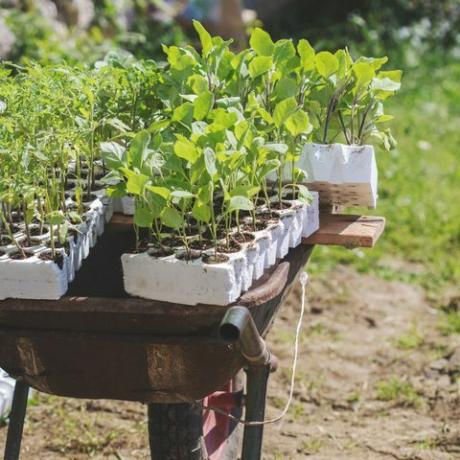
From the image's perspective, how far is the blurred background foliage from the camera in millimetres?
5422

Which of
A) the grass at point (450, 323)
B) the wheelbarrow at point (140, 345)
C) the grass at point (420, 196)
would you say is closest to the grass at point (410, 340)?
the grass at point (450, 323)

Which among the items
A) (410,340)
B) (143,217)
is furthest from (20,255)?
(410,340)

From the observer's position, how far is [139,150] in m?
2.04

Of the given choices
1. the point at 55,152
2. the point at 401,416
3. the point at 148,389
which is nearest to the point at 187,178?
the point at 55,152

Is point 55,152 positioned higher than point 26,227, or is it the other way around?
point 55,152

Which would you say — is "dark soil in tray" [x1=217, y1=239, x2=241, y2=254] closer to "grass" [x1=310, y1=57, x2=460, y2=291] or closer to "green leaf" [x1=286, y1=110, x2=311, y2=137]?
"green leaf" [x1=286, y1=110, x2=311, y2=137]

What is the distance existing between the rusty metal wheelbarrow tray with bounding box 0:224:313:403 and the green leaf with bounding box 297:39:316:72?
0.50m

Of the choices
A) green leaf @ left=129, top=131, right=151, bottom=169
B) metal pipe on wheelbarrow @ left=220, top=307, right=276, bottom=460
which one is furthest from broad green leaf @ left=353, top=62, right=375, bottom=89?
metal pipe on wheelbarrow @ left=220, top=307, right=276, bottom=460

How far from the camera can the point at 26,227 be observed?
219 centimetres

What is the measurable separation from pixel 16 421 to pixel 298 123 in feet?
3.31

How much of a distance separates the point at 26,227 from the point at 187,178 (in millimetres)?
377

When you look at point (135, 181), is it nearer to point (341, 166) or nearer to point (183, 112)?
point (183, 112)

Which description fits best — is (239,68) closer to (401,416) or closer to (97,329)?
(97,329)

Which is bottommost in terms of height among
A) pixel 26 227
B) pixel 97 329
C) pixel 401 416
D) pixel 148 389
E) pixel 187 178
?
pixel 401 416
